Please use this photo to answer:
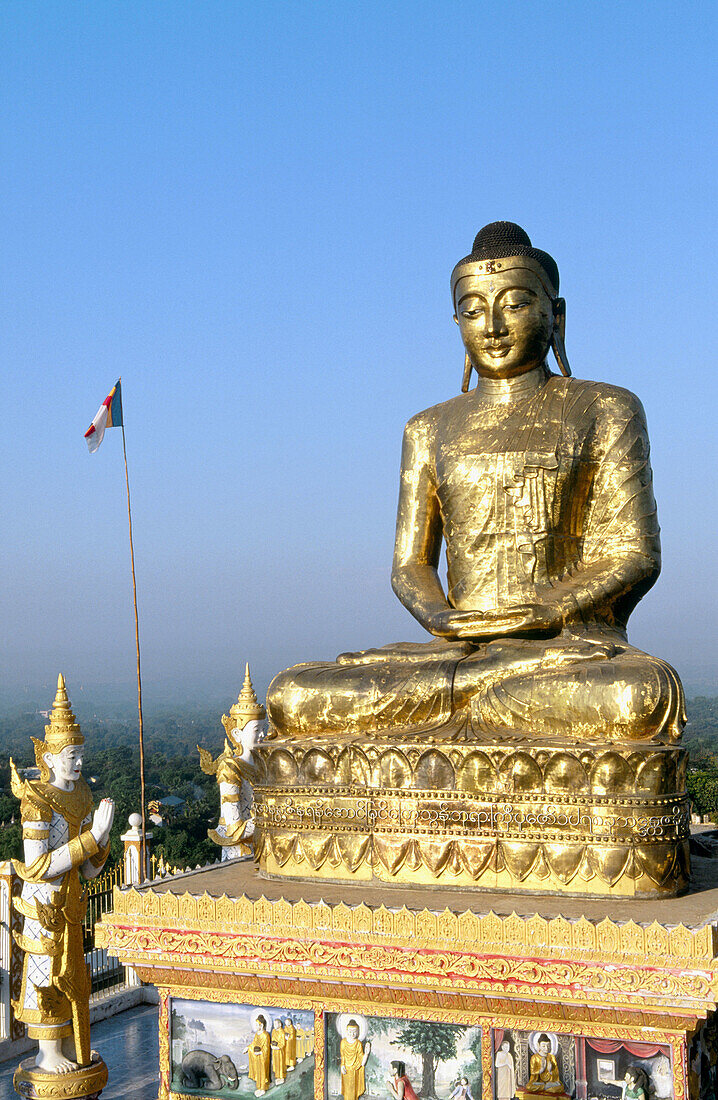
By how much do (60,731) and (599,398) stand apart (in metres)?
3.95

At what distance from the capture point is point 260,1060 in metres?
6.21

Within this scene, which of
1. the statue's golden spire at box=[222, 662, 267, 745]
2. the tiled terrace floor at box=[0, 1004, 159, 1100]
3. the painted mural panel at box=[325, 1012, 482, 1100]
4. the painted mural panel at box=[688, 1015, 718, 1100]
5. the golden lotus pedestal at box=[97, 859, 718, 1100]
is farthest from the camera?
the statue's golden spire at box=[222, 662, 267, 745]

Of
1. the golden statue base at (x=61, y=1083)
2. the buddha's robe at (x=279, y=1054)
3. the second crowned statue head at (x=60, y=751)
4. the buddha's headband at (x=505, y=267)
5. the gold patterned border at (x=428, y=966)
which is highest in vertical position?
the buddha's headband at (x=505, y=267)

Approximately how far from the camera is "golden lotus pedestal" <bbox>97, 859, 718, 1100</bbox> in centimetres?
537

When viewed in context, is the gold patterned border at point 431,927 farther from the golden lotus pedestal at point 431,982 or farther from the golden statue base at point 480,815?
the golden statue base at point 480,815

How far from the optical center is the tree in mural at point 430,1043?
229 inches

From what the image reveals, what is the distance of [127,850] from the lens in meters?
11.0

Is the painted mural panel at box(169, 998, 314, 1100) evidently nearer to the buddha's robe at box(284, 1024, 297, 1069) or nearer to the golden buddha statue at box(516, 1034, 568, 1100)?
the buddha's robe at box(284, 1024, 297, 1069)

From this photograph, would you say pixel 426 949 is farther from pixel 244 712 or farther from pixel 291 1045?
pixel 244 712

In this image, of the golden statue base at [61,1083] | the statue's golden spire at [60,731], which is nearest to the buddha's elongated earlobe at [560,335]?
the statue's golden spire at [60,731]

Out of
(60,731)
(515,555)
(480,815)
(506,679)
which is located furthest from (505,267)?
(60,731)

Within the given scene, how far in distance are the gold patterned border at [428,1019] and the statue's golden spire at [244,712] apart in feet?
→ 12.9

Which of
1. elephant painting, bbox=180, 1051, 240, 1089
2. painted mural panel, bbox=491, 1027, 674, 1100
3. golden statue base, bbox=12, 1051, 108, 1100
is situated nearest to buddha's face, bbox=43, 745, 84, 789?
golden statue base, bbox=12, 1051, 108, 1100

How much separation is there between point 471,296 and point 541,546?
1.77 metres
